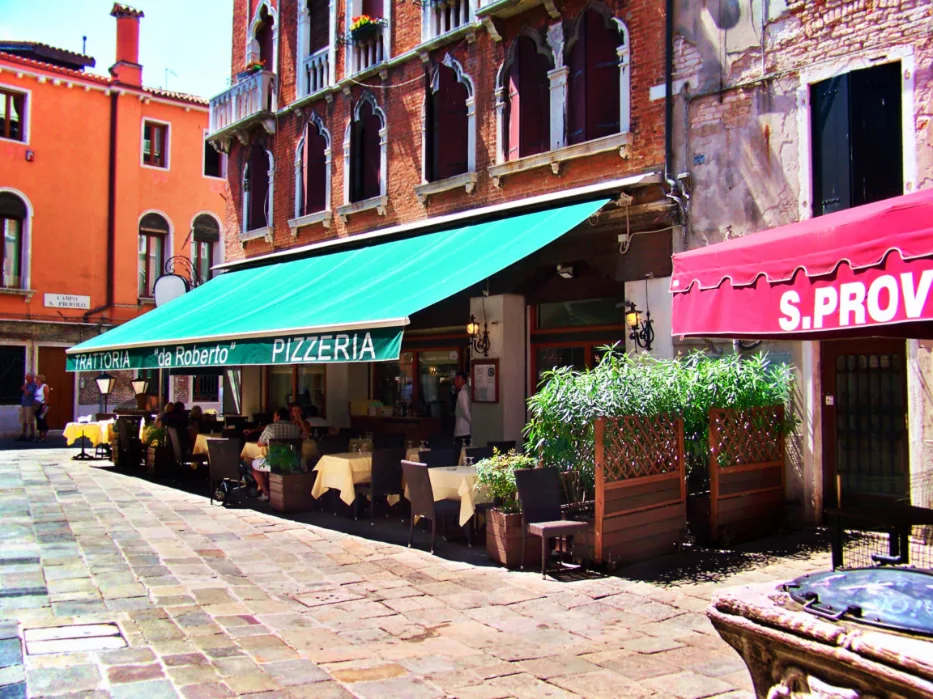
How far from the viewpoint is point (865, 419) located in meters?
8.41

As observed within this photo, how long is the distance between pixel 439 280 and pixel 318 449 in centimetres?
288

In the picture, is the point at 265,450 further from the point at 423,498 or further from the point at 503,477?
the point at 503,477

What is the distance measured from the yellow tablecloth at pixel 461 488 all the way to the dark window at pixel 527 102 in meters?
5.10

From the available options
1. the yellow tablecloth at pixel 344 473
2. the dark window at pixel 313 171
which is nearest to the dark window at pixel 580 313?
the yellow tablecloth at pixel 344 473

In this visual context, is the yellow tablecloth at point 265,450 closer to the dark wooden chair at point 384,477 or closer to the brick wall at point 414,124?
the dark wooden chair at point 384,477

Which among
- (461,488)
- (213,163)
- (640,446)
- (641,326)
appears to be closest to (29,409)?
(213,163)

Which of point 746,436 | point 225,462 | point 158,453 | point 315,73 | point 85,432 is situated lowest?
point 158,453

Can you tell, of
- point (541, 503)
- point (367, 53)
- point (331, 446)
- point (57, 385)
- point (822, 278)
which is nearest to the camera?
point (822, 278)

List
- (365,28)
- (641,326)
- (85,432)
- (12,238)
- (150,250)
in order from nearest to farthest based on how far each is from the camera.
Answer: (641,326), (365,28), (85,432), (12,238), (150,250)

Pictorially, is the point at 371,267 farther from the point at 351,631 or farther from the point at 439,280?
the point at 351,631

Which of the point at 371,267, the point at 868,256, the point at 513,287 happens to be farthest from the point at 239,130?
the point at 868,256

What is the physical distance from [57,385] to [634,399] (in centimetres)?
2165

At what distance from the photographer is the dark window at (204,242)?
27.8 meters

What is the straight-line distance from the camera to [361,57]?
14297mm
